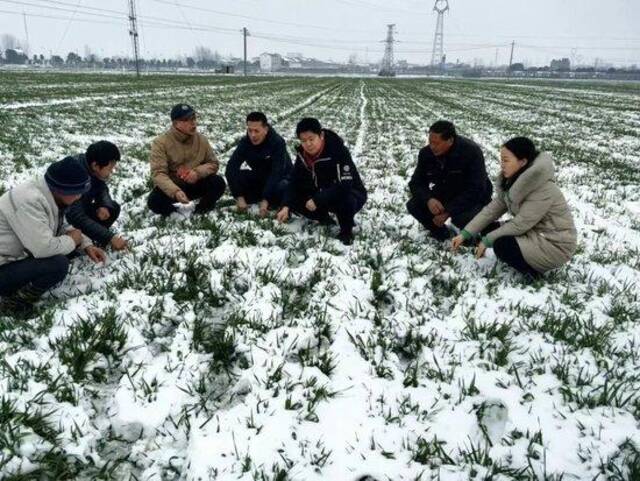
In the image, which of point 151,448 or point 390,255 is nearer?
point 151,448

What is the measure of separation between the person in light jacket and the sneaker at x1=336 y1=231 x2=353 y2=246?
1.78 m

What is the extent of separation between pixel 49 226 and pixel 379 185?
6.18 meters

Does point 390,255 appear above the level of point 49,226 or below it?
below

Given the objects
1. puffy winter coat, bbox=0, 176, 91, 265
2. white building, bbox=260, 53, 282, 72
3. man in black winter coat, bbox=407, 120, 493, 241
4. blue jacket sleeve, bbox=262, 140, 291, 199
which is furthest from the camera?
white building, bbox=260, 53, 282, 72

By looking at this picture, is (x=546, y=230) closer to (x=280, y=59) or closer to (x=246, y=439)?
(x=246, y=439)

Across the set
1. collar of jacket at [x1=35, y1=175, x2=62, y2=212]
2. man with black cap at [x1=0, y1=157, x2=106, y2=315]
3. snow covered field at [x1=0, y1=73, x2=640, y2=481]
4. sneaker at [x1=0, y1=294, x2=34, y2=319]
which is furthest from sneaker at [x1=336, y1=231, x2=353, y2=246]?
sneaker at [x1=0, y1=294, x2=34, y2=319]

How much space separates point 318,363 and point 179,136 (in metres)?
4.57

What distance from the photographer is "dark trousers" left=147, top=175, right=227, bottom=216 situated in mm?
6543

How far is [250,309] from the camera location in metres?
4.07

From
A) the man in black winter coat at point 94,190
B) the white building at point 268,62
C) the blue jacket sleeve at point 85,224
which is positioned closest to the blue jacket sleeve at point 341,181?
the man in black winter coat at point 94,190

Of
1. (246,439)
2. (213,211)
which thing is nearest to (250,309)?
(246,439)

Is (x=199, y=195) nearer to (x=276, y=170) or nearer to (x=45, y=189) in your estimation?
(x=276, y=170)

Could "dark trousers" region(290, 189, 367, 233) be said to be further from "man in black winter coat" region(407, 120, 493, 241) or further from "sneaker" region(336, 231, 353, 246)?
"man in black winter coat" region(407, 120, 493, 241)

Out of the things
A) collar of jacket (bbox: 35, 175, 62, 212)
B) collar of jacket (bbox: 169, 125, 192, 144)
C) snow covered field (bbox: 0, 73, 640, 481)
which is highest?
collar of jacket (bbox: 169, 125, 192, 144)
